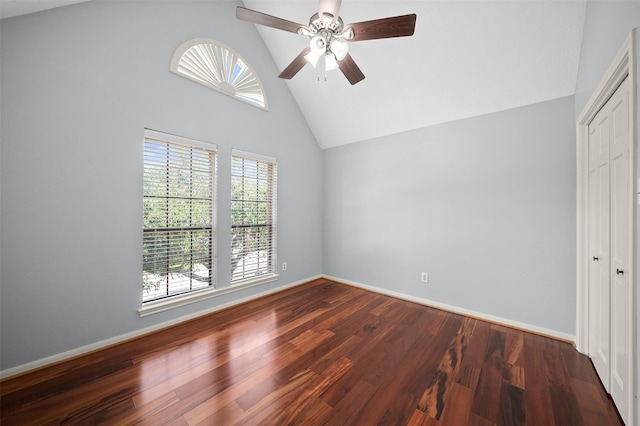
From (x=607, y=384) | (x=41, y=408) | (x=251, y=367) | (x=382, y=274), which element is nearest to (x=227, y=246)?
(x=251, y=367)

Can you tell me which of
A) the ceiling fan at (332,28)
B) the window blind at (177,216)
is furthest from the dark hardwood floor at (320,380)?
the ceiling fan at (332,28)

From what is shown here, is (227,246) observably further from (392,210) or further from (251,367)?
(392,210)

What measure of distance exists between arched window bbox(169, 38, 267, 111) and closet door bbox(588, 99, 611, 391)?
3.50 meters

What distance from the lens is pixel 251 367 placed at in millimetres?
1855

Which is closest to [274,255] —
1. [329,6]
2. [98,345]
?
[98,345]

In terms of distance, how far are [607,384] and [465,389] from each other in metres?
0.98

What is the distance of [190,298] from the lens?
8.65ft

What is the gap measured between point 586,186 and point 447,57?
180 cm

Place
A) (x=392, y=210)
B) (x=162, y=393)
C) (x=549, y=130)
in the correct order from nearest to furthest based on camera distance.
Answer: (x=162, y=393), (x=549, y=130), (x=392, y=210)

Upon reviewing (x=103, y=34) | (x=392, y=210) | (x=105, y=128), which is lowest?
(x=392, y=210)

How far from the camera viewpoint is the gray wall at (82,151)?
5.65ft

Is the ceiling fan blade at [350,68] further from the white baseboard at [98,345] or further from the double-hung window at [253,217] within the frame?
the white baseboard at [98,345]

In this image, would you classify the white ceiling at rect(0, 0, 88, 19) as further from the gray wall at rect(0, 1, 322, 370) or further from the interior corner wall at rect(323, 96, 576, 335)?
the interior corner wall at rect(323, 96, 576, 335)

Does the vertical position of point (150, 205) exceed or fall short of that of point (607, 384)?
it exceeds it
